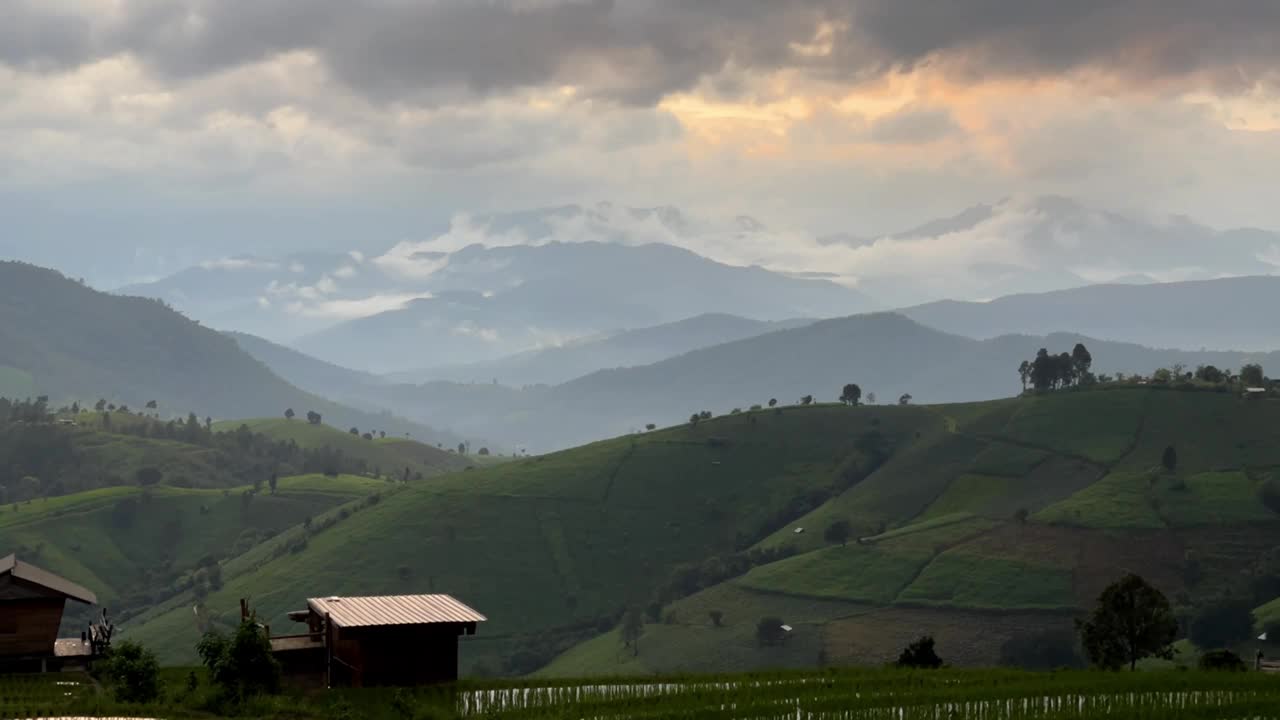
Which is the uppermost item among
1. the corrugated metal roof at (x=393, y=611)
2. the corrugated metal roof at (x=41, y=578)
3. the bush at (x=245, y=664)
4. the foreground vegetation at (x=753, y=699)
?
the corrugated metal roof at (x=41, y=578)

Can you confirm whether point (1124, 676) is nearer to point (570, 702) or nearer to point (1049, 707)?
point (1049, 707)

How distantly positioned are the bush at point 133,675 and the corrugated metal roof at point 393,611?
843 cm

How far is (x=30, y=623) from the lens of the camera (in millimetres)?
64875

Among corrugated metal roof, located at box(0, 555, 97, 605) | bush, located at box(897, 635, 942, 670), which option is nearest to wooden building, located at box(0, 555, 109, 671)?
corrugated metal roof, located at box(0, 555, 97, 605)

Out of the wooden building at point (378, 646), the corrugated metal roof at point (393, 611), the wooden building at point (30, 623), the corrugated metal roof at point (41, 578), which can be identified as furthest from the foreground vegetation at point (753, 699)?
the corrugated metal roof at point (41, 578)

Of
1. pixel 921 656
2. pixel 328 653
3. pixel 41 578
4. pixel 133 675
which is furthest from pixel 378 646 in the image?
pixel 921 656

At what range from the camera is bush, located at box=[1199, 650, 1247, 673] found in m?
75.0

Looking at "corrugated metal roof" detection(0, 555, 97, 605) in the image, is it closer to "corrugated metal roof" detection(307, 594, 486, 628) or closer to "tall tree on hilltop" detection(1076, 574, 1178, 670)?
"corrugated metal roof" detection(307, 594, 486, 628)

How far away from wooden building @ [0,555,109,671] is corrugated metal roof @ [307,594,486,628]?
12.5 meters

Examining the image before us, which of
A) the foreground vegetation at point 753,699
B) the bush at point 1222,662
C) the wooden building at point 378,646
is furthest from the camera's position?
the bush at point 1222,662

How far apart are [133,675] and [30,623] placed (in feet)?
39.3

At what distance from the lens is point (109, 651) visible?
61.9 metres

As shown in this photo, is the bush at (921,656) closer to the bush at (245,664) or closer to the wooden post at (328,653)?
the wooden post at (328,653)

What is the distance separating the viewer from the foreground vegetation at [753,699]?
5541 centimetres
